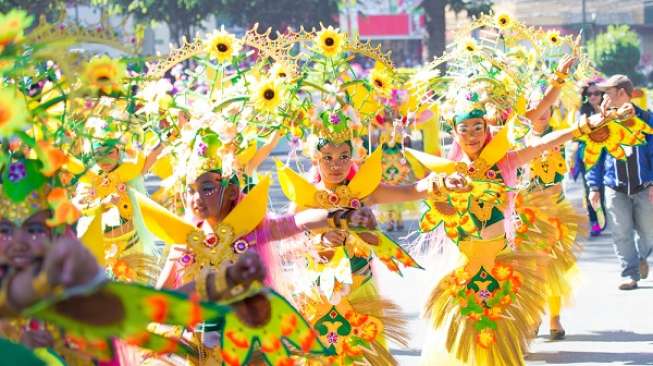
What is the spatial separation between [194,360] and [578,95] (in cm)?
664

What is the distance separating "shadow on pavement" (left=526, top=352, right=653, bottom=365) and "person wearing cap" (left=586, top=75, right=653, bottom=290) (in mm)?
2345

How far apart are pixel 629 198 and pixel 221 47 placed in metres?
4.93

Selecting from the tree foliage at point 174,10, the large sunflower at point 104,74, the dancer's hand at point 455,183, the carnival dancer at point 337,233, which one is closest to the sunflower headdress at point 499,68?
the carnival dancer at point 337,233

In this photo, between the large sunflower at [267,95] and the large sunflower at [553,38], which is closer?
the large sunflower at [267,95]

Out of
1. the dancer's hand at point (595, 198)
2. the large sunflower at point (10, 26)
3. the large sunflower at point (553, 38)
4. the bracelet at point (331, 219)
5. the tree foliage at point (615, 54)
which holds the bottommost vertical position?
the dancer's hand at point (595, 198)

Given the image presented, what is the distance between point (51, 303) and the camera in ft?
12.3

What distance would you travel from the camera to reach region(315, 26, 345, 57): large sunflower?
7.43 metres

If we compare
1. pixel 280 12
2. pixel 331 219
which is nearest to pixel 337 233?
pixel 331 219

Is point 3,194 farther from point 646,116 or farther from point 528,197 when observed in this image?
point 646,116

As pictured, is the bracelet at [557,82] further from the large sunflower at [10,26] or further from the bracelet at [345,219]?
the large sunflower at [10,26]

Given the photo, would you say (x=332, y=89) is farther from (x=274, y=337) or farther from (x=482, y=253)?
(x=274, y=337)

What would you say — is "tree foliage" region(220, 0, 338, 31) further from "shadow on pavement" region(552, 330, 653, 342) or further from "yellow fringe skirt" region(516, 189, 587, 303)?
"shadow on pavement" region(552, 330, 653, 342)

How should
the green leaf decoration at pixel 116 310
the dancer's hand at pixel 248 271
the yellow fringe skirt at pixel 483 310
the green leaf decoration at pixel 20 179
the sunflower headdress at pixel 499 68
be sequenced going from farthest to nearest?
the sunflower headdress at pixel 499 68 → the yellow fringe skirt at pixel 483 310 → the green leaf decoration at pixel 20 179 → the dancer's hand at pixel 248 271 → the green leaf decoration at pixel 116 310

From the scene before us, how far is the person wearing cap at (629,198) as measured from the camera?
11086 millimetres
